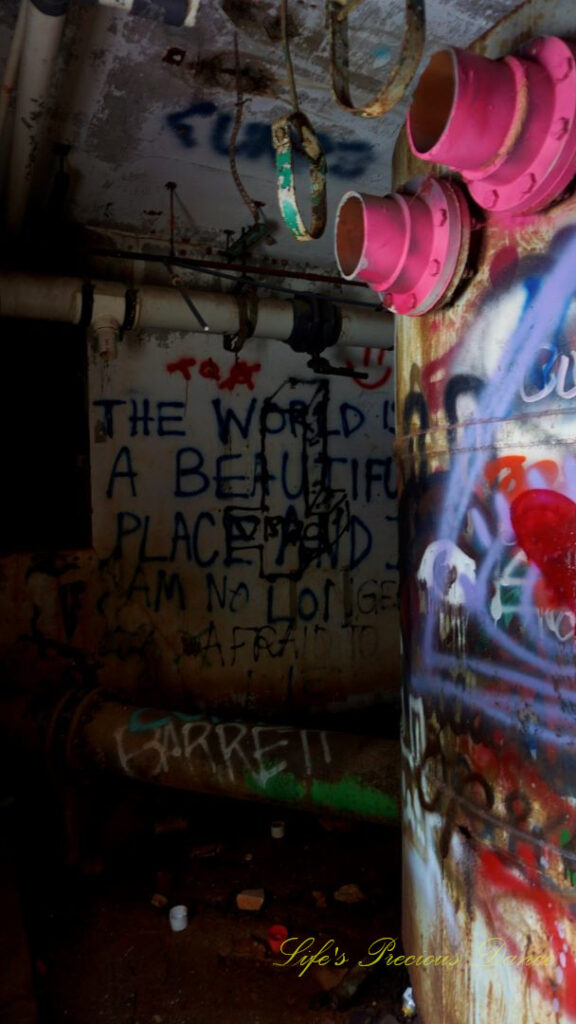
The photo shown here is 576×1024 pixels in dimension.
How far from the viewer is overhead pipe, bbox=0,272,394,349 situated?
13.0 feet

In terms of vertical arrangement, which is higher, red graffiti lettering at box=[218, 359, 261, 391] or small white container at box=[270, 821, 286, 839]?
red graffiti lettering at box=[218, 359, 261, 391]

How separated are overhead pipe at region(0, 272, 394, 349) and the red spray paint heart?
2970mm

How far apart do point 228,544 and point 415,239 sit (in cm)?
354

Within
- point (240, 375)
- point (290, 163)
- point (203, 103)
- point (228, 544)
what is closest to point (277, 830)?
point (228, 544)

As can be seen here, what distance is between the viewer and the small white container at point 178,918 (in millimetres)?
3582

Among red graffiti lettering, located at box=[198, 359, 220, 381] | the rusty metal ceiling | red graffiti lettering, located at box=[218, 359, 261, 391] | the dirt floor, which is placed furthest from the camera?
red graffiti lettering, located at box=[218, 359, 261, 391]

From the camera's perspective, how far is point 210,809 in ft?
15.8

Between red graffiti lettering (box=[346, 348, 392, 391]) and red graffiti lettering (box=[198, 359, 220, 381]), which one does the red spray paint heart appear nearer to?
red graffiti lettering (box=[198, 359, 220, 381])

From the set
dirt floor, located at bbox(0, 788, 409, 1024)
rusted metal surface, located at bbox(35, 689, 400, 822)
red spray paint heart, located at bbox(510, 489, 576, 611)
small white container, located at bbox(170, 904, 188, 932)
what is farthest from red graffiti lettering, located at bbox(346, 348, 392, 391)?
red spray paint heart, located at bbox(510, 489, 576, 611)

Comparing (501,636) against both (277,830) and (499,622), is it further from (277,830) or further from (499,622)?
(277,830)

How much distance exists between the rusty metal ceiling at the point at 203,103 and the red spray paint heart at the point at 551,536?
215 cm

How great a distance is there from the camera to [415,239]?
76.2 inches

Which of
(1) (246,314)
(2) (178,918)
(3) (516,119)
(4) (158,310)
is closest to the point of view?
(3) (516,119)

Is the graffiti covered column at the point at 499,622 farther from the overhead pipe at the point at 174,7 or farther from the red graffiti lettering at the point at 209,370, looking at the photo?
the red graffiti lettering at the point at 209,370
